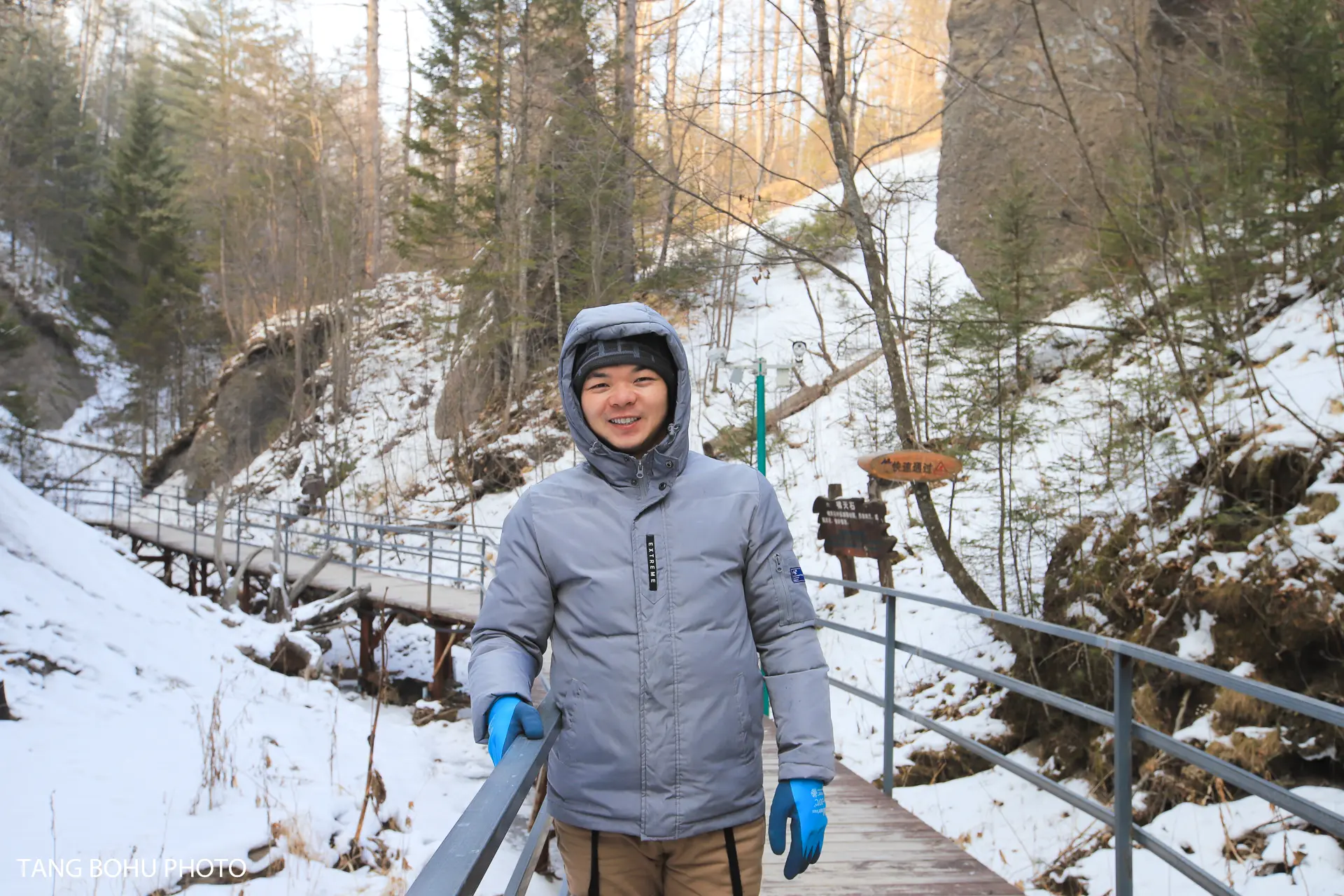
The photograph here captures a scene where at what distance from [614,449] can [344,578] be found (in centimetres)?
1459

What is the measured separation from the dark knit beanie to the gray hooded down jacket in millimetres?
33

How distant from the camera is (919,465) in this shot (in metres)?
7.57

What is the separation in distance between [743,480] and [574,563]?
0.40 m

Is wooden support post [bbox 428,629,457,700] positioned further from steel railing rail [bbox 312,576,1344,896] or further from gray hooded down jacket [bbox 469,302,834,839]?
gray hooded down jacket [bbox 469,302,834,839]

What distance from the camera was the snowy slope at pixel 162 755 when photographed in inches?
168

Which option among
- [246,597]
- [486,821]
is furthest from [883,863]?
[246,597]

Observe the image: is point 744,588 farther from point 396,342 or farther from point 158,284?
point 158,284

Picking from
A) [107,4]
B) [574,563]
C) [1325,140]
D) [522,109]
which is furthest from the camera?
[107,4]

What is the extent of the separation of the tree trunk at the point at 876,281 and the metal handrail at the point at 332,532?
5509mm

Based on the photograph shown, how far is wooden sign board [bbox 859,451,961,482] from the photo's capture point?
752 cm

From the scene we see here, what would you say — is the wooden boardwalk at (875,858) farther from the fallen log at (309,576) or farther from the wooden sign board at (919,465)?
the fallen log at (309,576)

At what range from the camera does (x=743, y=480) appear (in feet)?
6.18

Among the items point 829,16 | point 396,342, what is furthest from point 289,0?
point 829,16

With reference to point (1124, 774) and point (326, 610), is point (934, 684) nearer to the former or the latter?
point (1124, 774)
